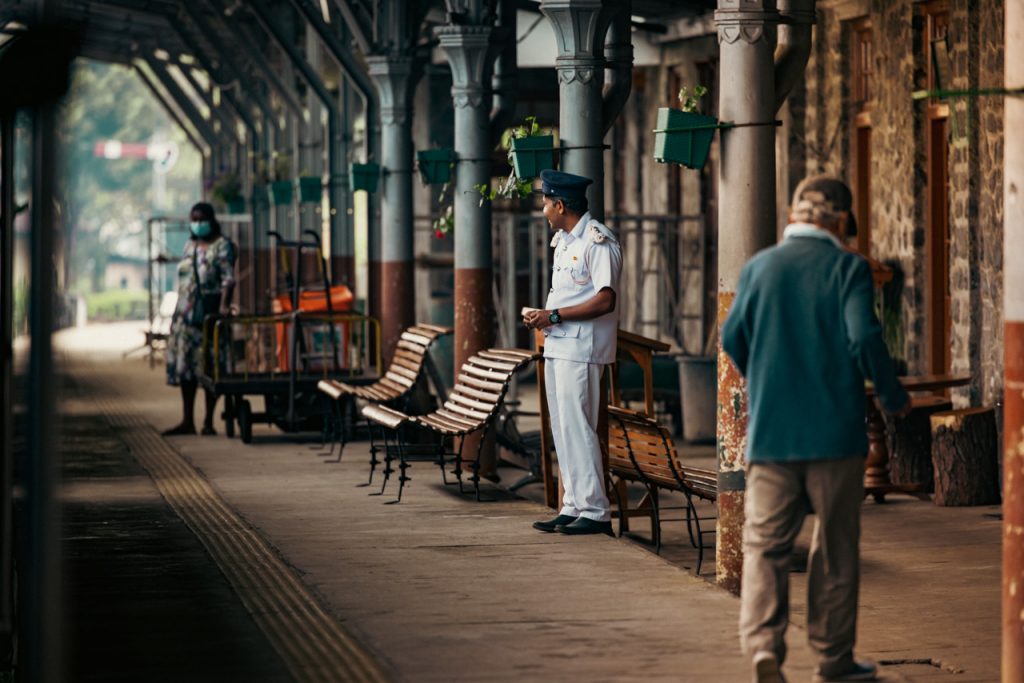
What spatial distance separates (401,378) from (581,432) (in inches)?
180

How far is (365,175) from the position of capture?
1739 centimetres

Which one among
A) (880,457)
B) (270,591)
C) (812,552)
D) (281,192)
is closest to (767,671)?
(812,552)

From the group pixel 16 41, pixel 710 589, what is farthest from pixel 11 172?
pixel 710 589

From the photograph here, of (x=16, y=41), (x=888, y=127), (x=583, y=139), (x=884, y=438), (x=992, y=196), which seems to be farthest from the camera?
(x=888, y=127)

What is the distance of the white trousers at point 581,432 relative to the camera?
10.4 metres

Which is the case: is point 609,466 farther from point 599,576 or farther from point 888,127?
point 888,127

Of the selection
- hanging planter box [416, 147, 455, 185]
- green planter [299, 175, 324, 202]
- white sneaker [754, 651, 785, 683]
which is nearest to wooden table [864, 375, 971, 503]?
hanging planter box [416, 147, 455, 185]

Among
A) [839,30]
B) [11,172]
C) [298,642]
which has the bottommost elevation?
[298,642]

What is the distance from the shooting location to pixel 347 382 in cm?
1625

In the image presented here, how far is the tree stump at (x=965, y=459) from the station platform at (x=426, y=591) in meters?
0.15

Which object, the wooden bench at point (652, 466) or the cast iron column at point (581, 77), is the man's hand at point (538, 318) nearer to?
the wooden bench at point (652, 466)

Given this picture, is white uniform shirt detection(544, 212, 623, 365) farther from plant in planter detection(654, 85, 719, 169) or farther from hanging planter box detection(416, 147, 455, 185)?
hanging planter box detection(416, 147, 455, 185)

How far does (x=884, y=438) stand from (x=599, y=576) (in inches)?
167

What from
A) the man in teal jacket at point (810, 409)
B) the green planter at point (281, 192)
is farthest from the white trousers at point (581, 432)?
the green planter at point (281, 192)
